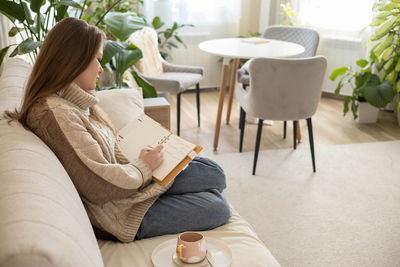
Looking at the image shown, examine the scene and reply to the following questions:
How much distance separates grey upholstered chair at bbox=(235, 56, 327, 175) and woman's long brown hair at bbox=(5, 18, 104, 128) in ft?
4.80

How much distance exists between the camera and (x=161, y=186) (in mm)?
1618

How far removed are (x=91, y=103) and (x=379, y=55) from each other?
9.50 feet

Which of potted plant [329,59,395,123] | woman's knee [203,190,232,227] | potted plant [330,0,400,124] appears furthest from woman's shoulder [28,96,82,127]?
potted plant [329,59,395,123]

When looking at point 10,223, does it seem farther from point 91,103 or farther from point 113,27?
point 113,27

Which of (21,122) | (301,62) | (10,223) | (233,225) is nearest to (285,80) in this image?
(301,62)

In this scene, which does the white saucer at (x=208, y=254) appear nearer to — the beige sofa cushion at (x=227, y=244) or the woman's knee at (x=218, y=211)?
the beige sofa cushion at (x=227, y=244)

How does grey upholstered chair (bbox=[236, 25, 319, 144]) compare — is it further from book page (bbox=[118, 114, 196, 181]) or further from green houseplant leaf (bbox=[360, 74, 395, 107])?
book page (bbox=[118, 114, 196, 181])

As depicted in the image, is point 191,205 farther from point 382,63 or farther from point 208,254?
point 382,63

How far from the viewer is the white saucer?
1.36m

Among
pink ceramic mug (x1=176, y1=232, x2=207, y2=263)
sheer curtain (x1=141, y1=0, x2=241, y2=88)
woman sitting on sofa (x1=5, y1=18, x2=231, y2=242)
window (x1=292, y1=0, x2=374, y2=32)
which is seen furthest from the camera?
sheer curtain (x1=141, y1=0, x2=241, y2=88)

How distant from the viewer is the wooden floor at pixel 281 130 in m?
3.64

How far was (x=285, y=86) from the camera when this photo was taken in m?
2.81

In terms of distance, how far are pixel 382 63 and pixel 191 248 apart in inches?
122

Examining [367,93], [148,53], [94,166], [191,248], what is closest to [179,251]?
[191,248]
